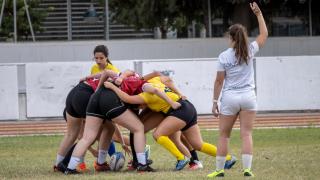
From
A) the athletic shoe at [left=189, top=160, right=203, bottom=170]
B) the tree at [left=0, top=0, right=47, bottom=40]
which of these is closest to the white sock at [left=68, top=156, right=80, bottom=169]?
the athletic shoe at [left=189, top=160, right=203, bottom=170]

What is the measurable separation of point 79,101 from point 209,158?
3173mm

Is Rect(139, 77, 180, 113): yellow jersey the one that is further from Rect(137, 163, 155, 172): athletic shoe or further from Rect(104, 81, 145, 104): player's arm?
Rect(137, 163, 155, 172): athletic shoe

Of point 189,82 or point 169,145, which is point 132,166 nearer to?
point 169,145

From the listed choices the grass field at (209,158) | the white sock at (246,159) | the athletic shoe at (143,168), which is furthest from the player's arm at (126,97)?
the white sock at (246,159)

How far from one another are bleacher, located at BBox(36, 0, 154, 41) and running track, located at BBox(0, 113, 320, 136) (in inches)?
497

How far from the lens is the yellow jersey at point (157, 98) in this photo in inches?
478

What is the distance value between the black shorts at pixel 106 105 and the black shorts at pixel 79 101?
14.3 inches

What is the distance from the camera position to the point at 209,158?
1488cm

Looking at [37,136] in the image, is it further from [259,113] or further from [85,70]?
[259,113]

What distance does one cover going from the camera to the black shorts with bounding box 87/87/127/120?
476 inches

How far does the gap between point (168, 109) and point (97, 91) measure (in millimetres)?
1001

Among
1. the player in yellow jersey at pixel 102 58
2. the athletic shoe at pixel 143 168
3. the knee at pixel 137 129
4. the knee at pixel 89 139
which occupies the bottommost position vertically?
the athletic shoe at pixel 143 168

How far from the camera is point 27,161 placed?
14.7 meters

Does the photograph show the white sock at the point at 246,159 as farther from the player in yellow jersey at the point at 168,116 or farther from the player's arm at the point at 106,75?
the player's arm at the point at 106,75
